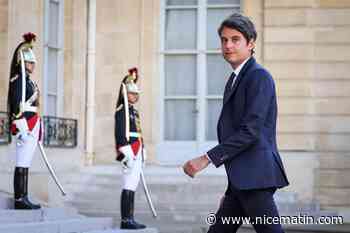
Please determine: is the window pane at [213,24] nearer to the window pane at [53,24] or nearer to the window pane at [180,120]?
the window pane at [180,120]

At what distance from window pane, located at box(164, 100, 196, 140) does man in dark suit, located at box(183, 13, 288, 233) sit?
32.3 ft

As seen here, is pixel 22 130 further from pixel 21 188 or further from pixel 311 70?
pixel 311 70

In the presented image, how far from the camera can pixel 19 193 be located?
960 cm

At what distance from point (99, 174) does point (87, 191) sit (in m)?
0.48

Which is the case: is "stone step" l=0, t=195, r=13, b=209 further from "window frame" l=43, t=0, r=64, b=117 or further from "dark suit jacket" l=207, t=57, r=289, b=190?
"dark suit jacket" l=207, t=57, r=289, b=190

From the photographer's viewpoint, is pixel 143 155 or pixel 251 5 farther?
pixel 251 5

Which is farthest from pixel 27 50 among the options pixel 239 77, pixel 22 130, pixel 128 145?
pixel 239 77

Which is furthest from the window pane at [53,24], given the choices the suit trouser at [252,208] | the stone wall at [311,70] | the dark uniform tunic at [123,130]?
the suit trouser at [252,208]

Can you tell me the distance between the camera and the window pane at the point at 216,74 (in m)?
14.6

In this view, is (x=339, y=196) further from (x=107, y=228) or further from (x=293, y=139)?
(x=107, y=228)

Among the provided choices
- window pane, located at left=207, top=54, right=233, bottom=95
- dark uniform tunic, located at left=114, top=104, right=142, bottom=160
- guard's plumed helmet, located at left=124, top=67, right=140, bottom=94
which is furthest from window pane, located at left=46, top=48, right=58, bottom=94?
dark uniform tunic, located at left=114, top=104, right=142, bottom=160

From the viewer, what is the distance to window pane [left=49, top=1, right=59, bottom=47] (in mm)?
13750

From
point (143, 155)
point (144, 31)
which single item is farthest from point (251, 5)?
point (143, 155)

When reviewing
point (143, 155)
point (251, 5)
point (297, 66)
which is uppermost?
point (251, 5)
